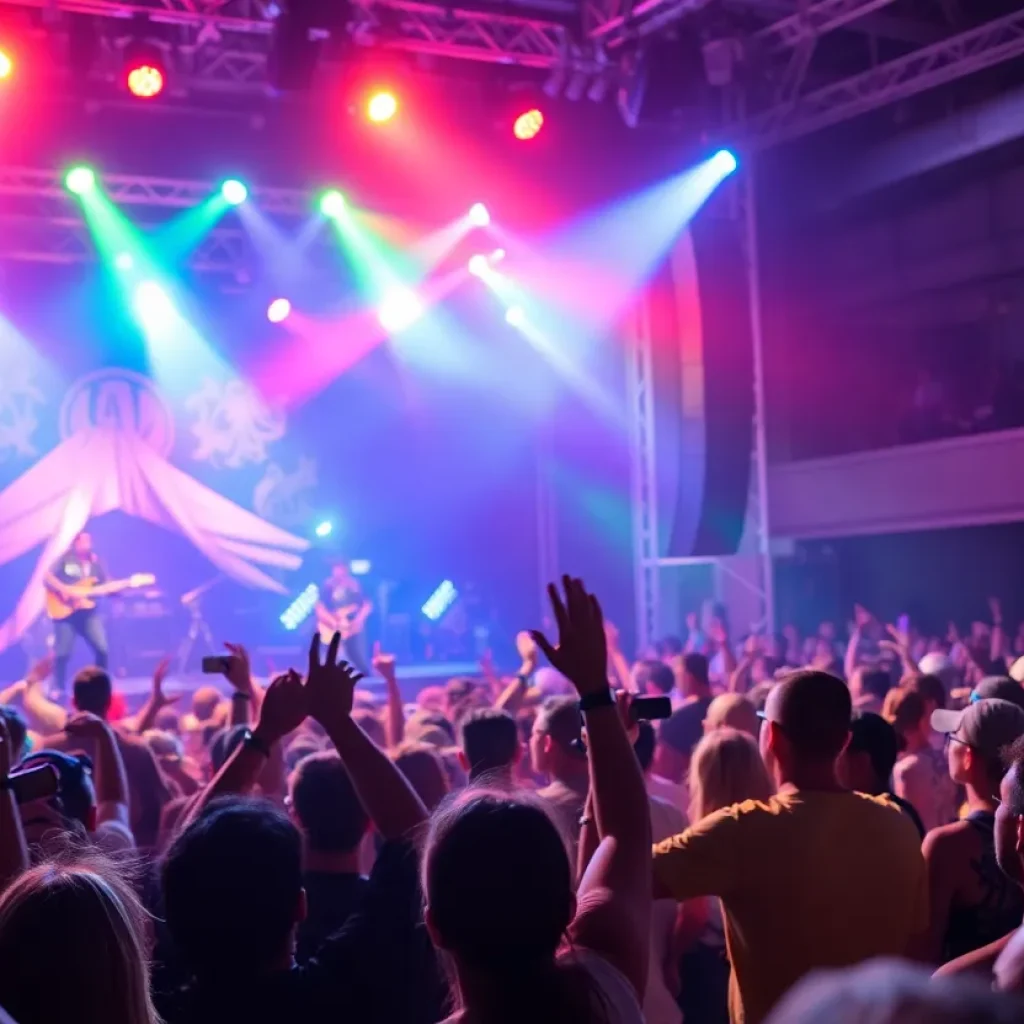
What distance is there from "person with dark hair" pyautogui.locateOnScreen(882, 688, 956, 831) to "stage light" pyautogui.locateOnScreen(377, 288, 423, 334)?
1081 centimetres

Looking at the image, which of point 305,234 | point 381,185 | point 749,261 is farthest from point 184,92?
point 749,261

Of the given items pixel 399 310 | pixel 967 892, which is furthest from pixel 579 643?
pixel 399 310

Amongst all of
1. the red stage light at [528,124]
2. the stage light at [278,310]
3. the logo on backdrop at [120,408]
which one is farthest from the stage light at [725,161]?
the logo on backdrop at [120,408]

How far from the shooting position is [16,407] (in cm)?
1335

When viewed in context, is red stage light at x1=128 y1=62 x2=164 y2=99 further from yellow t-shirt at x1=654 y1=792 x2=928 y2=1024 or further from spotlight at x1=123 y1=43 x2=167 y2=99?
yellow t-shirt at x1=654 y1=792 x2=928 y2=1024

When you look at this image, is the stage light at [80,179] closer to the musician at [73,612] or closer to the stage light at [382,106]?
the stage light at [382,106]

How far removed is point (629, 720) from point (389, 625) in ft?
41.8

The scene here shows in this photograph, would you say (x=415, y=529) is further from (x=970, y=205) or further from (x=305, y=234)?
(x=970, y=205)

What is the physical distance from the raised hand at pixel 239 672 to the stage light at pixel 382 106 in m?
6.65

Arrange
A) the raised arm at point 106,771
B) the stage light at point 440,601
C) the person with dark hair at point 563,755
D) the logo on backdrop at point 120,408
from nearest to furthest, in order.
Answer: the person with dark hair at point 563,755
the raised arm at point 106,771
the logo on backdrop at point 120,408
the stage light at point 440,601

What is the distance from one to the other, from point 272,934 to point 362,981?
0.24 meters

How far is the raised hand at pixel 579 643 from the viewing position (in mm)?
1832

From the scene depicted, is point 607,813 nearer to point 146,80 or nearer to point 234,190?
point 146,80

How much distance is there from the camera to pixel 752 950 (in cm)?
235
